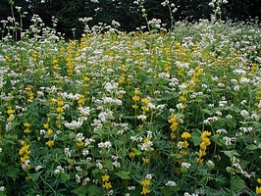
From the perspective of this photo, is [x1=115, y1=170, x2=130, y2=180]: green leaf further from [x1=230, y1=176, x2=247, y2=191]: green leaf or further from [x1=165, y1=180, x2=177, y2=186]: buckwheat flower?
[x1=230, y1=176, x2=247, y2=191]: green leaf

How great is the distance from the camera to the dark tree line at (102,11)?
891cm

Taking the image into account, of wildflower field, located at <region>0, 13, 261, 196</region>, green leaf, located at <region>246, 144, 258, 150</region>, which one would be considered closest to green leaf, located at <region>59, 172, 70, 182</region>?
wildflower field, located at <region>0, 13, 261, 196</region>

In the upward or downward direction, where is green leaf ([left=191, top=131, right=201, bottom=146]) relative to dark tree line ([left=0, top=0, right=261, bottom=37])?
downward

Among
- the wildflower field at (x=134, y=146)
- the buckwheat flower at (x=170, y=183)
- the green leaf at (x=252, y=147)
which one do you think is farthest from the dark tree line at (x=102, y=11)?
the buckwheat flower at (x=170, y=183)

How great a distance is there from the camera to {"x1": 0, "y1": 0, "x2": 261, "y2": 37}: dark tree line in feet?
29.2

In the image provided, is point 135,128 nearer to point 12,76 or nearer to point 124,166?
point 124,166

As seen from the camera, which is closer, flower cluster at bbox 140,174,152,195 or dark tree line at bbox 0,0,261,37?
flower cluster at bbox 140,174,152,195

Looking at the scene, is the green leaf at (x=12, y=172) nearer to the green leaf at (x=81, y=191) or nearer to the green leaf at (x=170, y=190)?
the green leaf at (x=81, y=191)

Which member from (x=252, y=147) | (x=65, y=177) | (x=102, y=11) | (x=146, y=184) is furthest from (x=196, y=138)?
(x=102, y=11)

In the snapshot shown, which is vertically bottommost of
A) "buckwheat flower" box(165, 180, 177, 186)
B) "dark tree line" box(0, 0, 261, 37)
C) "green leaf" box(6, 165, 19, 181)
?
"buckwheat flower" box(165, 180, 177, 186)

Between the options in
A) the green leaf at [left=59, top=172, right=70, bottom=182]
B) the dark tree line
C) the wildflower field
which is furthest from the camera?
the dark tree line

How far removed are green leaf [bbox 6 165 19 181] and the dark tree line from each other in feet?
22.2

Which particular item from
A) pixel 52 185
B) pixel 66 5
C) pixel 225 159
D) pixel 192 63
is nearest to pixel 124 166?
pixel 52 185

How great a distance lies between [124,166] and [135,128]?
0.49 meters
